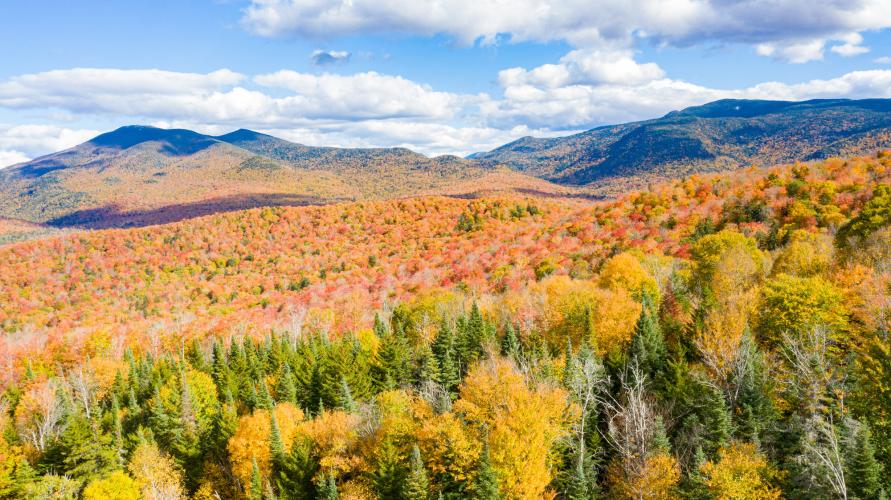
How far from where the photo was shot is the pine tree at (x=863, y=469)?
989 inches

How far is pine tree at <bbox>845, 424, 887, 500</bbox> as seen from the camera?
25.1 m

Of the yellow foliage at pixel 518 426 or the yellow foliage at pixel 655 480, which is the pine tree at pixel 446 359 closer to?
the yellow foliage at pixel 518 426

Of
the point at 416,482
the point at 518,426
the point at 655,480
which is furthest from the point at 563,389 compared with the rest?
the point at 416,482

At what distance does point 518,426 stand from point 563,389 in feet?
25.8

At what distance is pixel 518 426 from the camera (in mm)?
34344

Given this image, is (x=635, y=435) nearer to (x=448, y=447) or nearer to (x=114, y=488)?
(x=448, y=447)

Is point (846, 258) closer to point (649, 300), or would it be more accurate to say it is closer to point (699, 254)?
point (699, 254)

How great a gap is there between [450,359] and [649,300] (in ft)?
68.4

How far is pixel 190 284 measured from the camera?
171 meters

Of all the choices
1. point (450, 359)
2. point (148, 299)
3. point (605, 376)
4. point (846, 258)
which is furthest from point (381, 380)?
point (148, 299)

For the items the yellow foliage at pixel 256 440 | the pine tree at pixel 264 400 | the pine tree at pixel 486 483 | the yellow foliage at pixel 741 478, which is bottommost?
the yellow foliage at pixel 256 440

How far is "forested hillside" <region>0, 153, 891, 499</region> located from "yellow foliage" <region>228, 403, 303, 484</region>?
25 centimetres

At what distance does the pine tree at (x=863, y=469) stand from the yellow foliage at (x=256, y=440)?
4118 cm

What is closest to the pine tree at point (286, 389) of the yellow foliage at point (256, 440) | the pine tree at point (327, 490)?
the yellow foliage at point (256, 440)
